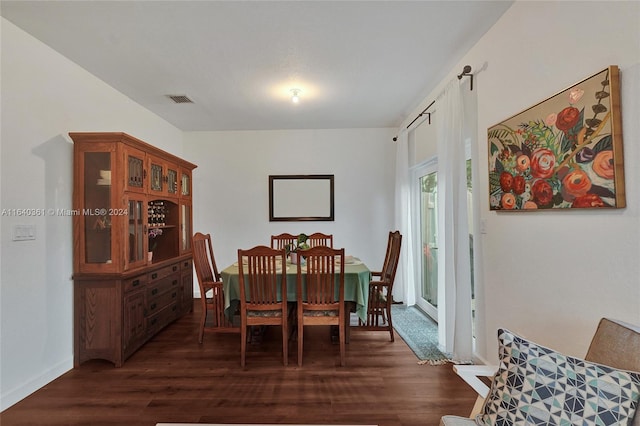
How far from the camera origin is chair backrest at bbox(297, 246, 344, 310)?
2.44 meters

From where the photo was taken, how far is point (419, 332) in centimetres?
323

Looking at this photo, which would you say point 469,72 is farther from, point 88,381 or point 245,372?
point 88,381

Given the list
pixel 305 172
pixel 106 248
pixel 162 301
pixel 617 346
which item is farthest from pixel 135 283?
pixel 617 346

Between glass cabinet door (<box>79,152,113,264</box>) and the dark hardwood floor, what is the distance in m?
1.00

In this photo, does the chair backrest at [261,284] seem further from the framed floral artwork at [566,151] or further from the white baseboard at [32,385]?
the framed floral artwork at [566,151]

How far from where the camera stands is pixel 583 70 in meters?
1.50

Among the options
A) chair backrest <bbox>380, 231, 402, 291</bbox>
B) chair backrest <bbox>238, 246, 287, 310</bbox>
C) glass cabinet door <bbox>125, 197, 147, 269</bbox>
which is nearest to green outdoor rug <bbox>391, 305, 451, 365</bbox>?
chair backrest <bbox>380, 231, 402, 291</bbox>

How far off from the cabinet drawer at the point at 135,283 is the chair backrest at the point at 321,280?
5.08ft

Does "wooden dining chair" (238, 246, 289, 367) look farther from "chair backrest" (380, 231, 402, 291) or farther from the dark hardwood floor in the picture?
"chair backrest" (380, 231, 402, 291)

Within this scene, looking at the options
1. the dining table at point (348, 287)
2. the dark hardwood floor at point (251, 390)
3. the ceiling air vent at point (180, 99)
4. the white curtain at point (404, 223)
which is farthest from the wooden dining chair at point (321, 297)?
the ceiling air vent at point (180, 99)

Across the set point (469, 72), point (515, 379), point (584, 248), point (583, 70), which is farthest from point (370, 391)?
point (469, 72)

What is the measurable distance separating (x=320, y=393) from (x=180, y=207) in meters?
2.75

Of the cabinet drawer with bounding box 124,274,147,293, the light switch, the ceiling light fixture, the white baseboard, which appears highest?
the ceiling light fixture

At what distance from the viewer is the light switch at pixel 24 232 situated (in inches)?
82.0
